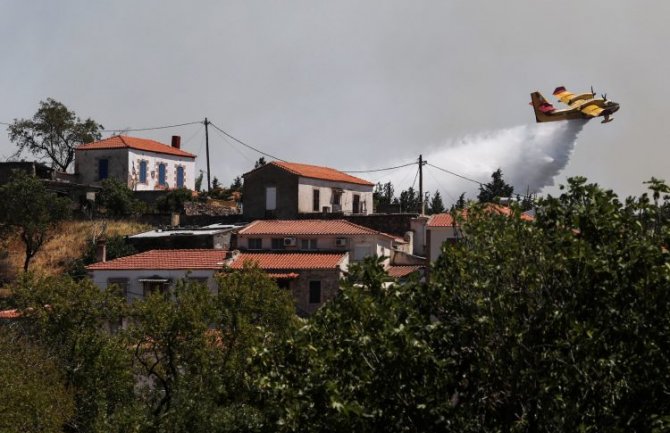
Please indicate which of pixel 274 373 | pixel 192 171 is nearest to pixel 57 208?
pixel 192 171

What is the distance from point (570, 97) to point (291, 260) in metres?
33.6

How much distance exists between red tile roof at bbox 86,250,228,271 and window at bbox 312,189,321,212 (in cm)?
1475

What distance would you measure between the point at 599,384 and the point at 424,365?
9.96 feet

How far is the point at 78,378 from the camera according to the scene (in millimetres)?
39031

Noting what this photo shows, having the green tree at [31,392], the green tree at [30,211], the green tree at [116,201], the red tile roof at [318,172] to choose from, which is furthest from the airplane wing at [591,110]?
the green tree at [31,392]

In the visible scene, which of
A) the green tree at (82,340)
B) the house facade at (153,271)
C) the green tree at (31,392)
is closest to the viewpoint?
the green tree at (31,392)

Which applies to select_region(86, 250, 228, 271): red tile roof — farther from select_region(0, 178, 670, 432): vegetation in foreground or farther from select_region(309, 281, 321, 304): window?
select_region(0, 178, 670, 432): vegetation in foreground

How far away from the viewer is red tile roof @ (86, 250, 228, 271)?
59.8 meters

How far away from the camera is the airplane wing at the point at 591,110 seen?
78631 mm

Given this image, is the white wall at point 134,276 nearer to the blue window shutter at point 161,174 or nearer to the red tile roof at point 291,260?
the red tile roof at point 291,260

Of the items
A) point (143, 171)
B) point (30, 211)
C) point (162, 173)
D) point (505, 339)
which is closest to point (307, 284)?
point (30, 211)

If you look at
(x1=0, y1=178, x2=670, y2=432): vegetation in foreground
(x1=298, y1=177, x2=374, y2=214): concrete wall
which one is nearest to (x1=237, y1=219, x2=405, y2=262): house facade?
(x1=298, y1=177, x2=374, y2=214): concrete wall

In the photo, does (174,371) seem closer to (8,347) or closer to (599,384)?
(8,347)

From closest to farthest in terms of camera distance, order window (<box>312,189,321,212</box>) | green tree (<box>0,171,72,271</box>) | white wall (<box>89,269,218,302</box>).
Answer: white wall (<box>89,269,218,302</box>) < green tree (<box>0,171,72,271</box>) < window (<box>312,189,321,212</box>)
